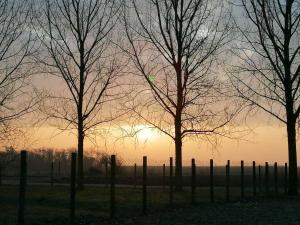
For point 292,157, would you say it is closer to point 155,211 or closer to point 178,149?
point 178,149

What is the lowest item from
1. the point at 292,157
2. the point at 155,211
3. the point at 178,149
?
the point at 155,211

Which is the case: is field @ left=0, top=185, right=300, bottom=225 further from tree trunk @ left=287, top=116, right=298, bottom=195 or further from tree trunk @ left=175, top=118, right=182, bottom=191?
tree trunk @ left=175, top=118, right=182, bottom=191

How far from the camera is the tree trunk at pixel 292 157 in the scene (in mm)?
26641

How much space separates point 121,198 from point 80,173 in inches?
254

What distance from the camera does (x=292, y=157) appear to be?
27469mm

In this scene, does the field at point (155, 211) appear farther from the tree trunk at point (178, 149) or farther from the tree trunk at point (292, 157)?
the tree trunk at point (178, 149)

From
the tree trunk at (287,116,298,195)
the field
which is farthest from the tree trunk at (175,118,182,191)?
the tree trunk at (287,116,298,195)

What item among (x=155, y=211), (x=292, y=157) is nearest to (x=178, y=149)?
(x=292, y=157)

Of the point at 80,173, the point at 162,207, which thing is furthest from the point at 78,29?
the point at 162,207

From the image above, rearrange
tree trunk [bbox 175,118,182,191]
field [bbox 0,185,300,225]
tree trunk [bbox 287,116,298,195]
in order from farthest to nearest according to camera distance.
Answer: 1. tree trunk [bbox 175,118,182,191]
2. tree trunk [bbox 287,116,298,195]
3. field [bbox 0,185,300,225]

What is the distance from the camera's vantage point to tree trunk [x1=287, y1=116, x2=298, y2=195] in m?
26.6

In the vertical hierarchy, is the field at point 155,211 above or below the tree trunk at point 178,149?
below

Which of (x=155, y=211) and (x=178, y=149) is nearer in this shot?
(x=155, y=211)

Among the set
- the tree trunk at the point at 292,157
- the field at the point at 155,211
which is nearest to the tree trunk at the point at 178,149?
the field at the point at 155,211
